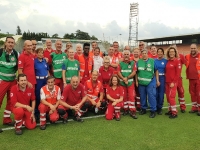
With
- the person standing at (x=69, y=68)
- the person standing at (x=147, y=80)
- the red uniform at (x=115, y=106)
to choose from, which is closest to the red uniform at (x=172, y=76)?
the person standing at (x=147, y=80)

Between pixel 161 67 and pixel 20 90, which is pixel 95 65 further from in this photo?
pixel 20 90

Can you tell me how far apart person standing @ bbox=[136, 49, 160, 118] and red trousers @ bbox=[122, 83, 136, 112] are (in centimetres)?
27

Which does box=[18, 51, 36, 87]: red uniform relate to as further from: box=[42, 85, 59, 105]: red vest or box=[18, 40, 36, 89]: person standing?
box=[42, 85, 59, 105]: red vest

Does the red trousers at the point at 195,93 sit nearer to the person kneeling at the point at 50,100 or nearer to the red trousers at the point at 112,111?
the red trousers at the point at 112,111

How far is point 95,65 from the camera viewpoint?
6.17m

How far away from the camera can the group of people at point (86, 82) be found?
4.67 meters

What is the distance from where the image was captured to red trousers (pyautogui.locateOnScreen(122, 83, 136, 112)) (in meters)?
5.61

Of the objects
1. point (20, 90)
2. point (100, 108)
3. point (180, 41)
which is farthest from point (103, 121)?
point (180, 41)

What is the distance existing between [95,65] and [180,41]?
42677mm

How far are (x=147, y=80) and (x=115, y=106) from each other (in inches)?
45.1

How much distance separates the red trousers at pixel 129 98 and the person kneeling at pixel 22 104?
254cm

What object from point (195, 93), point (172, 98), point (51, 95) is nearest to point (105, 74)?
point (51, 95)

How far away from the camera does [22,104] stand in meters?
4.46

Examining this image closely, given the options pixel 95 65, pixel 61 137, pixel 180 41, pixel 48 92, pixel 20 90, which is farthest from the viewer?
pixel 180 41
